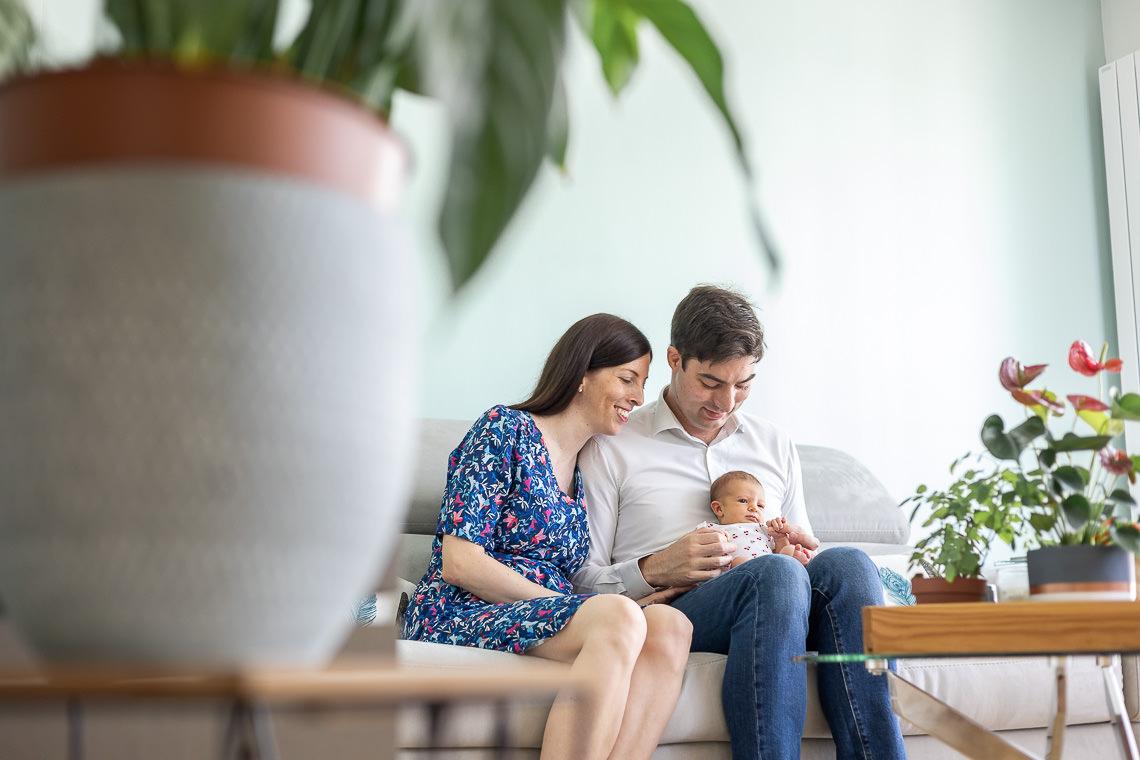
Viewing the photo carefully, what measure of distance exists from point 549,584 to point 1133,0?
3.32 m

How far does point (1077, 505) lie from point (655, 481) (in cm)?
107

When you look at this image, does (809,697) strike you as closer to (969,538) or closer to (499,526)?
(969,538)

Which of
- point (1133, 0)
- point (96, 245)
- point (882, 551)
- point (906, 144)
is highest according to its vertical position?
point (1133, 0)

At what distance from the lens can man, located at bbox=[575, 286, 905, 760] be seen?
1949mm

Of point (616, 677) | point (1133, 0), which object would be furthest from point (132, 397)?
point (1133, 0)

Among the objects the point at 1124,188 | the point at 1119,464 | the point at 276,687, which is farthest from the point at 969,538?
the point at 1124,188

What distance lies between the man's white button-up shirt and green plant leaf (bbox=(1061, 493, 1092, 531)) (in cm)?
93

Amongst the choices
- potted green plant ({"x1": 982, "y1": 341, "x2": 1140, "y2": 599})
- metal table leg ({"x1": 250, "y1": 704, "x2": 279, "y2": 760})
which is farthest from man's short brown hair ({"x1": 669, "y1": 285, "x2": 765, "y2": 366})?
metal table leg ({"x1": 250, "y1": 704, "x2": 279, "y2": 760})

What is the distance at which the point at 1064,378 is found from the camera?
12.7 ft

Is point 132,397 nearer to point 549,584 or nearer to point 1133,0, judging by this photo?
point 549,584

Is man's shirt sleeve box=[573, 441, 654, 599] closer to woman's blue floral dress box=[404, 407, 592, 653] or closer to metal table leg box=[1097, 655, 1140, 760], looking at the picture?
woman's blue floral dress box=[404, 407, 592, 653]

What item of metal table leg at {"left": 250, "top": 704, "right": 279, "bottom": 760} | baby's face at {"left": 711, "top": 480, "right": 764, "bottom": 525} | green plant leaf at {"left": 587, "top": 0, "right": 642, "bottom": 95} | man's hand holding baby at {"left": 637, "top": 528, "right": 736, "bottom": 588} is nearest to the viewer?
metal table leg at {"left": 250, "top": 704, "right": 279, "bottom": 760}

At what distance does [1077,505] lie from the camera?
159cm

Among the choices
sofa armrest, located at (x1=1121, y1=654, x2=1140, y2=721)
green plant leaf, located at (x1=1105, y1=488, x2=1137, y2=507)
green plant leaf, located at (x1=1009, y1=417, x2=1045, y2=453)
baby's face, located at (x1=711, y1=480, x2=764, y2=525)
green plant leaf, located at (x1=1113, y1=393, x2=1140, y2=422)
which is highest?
green plant leaf, located at (x1=1113, y1=393, x2=1140, y2=422)
